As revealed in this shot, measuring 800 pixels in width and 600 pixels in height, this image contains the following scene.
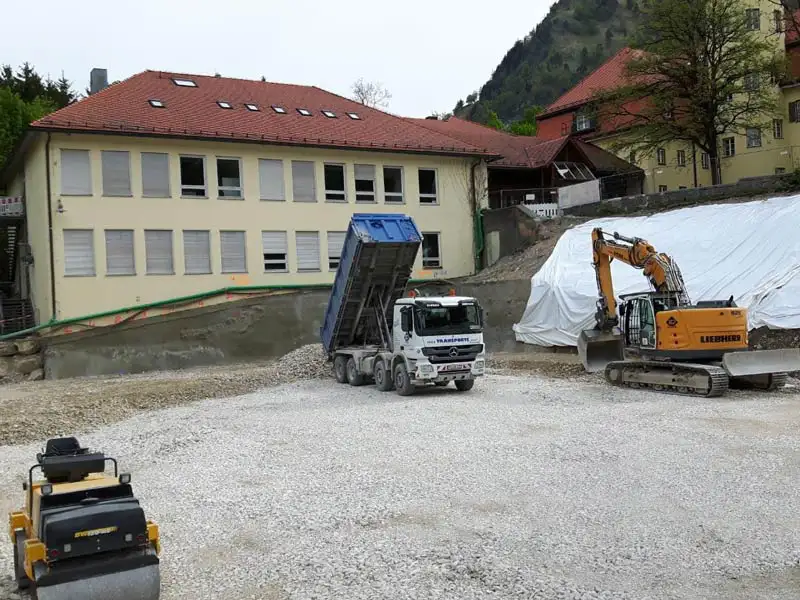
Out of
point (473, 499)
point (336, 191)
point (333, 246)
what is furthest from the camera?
point (336, 191)

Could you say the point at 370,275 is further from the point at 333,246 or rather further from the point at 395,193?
the point at 395,193

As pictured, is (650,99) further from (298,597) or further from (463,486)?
(298,597)

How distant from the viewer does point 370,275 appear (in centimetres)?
1864

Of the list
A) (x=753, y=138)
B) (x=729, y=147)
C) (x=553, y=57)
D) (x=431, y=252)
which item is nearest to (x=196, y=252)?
(x=431, y=252)

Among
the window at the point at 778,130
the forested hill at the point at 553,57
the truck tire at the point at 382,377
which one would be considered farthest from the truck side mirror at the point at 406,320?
the forested hill at the point at 553,57

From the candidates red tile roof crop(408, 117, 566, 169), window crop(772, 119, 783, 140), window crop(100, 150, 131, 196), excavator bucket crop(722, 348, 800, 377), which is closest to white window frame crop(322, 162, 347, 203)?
red tile roof crop(408, 117, 566, 169)

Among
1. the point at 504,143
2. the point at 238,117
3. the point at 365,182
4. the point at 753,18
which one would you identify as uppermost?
the point at 753,18

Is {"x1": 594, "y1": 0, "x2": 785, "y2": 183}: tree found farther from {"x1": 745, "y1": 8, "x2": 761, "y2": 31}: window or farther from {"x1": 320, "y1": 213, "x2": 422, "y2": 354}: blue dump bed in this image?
{"x1": 320, "y1": 213, "x2": 422, "y2": 354}: blue dump bed

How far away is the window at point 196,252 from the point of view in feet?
96.0

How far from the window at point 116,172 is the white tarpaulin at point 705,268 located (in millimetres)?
14808

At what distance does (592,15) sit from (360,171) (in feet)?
501

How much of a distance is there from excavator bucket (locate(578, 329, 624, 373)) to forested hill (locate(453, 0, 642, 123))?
108 meters

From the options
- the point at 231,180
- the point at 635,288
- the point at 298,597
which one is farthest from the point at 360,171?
the point at 298,597

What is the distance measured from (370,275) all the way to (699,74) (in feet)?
75.9
